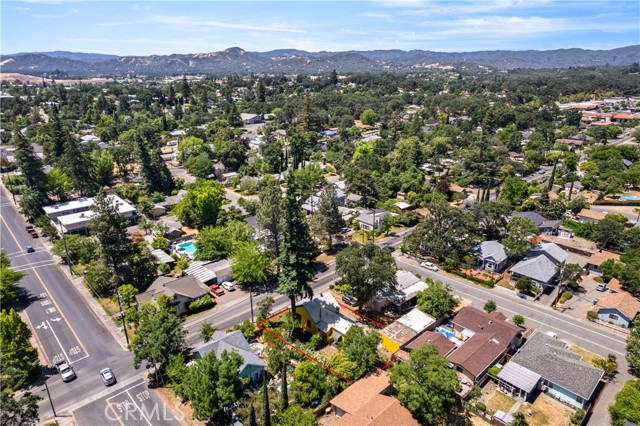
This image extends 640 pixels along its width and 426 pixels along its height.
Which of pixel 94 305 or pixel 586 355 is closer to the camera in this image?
pixel 586 355

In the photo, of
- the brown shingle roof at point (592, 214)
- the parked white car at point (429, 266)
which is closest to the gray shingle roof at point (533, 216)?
the brown shingle roof at point (592, 214)

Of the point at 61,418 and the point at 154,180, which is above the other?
the point at 154,180

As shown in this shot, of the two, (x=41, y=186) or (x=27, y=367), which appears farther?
(x=41, y=186)

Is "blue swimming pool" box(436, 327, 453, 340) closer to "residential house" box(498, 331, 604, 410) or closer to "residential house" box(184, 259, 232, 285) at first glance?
"residential house" box(498, 331, 604, 410)

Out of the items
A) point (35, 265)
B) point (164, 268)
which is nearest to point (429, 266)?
point (164, 268)

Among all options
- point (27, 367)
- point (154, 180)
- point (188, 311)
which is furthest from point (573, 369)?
point (154, 180)

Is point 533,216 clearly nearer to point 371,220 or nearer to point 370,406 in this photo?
point 371,220

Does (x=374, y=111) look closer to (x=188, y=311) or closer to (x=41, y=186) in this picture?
(x=41, y=186)

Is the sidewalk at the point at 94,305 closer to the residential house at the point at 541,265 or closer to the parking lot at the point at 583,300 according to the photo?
the residential house at the point at 541,265
